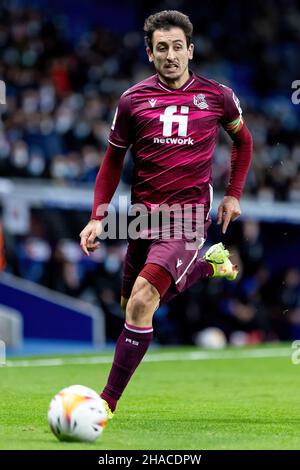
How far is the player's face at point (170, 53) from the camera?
814 centimetres

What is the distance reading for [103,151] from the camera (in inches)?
802

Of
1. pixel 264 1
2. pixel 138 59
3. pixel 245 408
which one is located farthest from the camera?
pixel 264 1

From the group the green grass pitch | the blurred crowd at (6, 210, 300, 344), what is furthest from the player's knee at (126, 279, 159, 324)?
the blurred crowd at (6, 210, 300, 344)

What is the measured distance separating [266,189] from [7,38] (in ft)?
18.5

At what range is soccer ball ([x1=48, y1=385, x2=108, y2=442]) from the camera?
267 inches

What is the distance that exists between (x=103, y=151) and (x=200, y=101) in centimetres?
1205

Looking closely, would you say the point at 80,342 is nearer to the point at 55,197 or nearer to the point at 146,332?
the point at 55,197

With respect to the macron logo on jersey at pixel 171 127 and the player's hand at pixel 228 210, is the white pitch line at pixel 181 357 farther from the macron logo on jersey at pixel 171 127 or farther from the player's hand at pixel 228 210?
the macron logo on jersey at pixel 171 127

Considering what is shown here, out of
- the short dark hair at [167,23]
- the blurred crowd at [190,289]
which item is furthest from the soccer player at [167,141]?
the blurred crowd at [190,289]

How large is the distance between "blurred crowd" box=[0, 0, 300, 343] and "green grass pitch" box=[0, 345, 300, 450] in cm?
265

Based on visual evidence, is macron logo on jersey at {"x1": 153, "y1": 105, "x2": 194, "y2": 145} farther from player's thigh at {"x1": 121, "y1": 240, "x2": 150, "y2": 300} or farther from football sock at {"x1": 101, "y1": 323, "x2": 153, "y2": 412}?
football sock at {"x1": 101, "y1": 323, "x2": 153, "y2": 412}

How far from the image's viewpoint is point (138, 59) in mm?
24688

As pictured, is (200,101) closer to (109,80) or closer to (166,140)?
(166,140)

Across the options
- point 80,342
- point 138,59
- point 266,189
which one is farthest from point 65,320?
point 138,59
